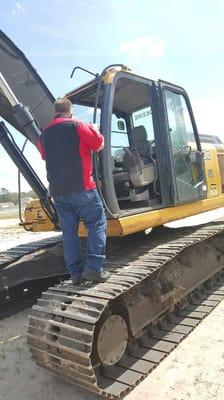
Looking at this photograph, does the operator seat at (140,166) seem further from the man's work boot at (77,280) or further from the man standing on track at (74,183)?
the man's work boot at (77,280)

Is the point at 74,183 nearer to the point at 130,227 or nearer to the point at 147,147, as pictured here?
the point at 130,227

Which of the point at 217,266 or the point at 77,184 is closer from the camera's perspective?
the point at 77,184

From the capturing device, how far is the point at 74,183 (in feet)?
13.3

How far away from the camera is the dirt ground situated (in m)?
3.83

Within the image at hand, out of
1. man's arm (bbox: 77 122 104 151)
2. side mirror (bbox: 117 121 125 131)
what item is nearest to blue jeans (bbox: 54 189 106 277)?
man's arm (bbox: 77 122 104 151)

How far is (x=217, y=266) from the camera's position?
662 centimetres

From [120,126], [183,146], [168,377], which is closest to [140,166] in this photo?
[183,146]

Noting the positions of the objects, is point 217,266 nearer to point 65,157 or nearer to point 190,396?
point 190,396

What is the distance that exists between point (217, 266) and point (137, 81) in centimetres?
297

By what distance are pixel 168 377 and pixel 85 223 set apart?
1.57 metres

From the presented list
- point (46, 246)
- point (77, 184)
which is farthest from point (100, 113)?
point (46, 246)

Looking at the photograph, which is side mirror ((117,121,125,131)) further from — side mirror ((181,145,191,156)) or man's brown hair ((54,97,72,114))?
man's brown hair ((54,97,72,114))

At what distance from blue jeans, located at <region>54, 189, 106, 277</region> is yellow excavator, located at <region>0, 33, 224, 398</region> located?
0.77 ft

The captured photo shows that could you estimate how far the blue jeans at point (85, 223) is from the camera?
411 centimetres
